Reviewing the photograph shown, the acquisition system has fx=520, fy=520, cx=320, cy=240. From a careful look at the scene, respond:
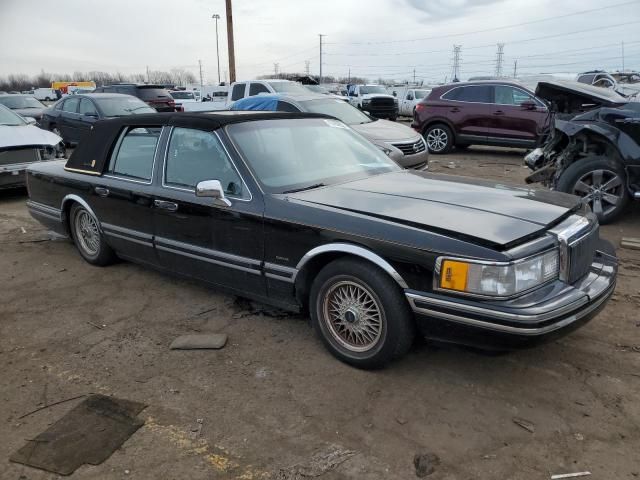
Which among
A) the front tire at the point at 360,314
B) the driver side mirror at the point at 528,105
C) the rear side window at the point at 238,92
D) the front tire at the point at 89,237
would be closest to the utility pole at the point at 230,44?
the rear side window at the point at 238,92

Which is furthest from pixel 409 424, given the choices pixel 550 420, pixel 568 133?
pixel 568 133

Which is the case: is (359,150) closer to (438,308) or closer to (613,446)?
(438,308)

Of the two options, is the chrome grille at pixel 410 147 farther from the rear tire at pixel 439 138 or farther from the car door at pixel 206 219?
the car door at pixel 206 219

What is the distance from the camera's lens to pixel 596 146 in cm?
628

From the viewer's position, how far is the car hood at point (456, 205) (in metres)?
2.82

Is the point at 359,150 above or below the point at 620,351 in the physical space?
above

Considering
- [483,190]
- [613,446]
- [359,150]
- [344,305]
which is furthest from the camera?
[359,150]

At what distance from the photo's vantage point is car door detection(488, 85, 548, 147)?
11172 mm

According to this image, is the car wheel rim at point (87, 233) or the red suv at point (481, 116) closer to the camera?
the car wheel rim at point (87, 233)

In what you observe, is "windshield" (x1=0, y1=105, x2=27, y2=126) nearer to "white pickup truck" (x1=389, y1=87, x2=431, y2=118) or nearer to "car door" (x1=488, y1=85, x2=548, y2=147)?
"car door" (x1=488, y1=85, x2=548, y2=147)

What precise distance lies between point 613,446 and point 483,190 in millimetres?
1746

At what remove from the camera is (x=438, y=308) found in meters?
2.77

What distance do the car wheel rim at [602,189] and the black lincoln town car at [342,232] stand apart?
115 inches

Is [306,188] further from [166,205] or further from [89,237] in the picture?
[89,237]
